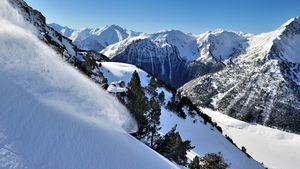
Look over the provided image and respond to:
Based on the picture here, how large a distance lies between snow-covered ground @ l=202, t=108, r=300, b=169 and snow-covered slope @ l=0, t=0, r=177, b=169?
116 metres

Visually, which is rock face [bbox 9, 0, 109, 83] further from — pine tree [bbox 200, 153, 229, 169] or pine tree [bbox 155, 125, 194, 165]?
pine tree [bbox 200, 153, 229, 169]

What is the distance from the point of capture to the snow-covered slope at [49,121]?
14703 mm

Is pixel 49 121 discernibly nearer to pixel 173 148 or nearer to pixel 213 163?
pixel 173 148

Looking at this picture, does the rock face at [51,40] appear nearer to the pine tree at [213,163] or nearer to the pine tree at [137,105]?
the pine tree at [137,105]

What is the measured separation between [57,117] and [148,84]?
78.2 m

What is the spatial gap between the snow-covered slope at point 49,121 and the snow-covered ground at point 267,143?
11631 centimetres

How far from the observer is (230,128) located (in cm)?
17850

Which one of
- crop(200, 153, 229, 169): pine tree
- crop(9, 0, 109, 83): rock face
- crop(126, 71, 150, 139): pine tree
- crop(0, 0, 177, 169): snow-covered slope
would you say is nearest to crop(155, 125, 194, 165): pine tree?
crop(200, 153, 229, 169): pine tree

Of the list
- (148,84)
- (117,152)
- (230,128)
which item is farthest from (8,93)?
(230,128)

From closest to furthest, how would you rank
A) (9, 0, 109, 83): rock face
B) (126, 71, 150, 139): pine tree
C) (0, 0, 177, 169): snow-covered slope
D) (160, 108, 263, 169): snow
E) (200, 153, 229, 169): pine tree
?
1. (0, 0, 177, 169): snow-covered slope
2. (126, 71, 150, 139): pine tree
3. (200, 153, 229, 169): pine tree
4. (9, 0, 109, 83): rock face
5. (160, 108, 263, 169): snow

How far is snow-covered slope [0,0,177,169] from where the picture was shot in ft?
48.2

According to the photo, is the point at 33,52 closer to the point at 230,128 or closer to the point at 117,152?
the point at 117,152

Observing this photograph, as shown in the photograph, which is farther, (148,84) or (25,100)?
(148,84)

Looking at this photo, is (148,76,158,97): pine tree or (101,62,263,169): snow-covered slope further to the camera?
(148,76,158,97): pine tree
